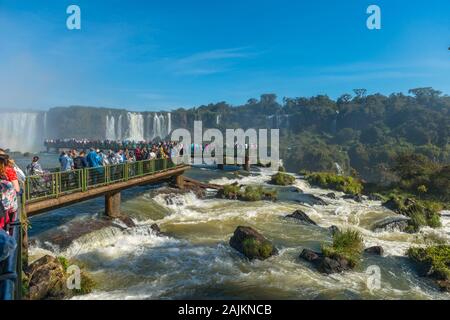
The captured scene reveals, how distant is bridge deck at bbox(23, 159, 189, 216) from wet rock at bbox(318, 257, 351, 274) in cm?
864

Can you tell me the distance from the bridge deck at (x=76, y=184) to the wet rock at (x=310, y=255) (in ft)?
26.3

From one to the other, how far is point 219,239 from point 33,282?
7.43 metres

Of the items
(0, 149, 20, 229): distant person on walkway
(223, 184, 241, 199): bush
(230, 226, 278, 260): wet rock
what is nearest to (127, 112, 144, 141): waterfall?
(223, 184, 241, 199): bush

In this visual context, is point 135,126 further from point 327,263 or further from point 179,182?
point 327,263

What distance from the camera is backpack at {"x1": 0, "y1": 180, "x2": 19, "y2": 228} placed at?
493 cm

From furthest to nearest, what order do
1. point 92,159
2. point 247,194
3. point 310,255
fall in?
point 247,194 < point 92,159 < point 310,255

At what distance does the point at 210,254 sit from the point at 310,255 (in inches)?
132

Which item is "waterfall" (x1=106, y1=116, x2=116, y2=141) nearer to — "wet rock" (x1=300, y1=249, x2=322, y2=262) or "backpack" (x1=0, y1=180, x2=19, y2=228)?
"wet rock" (x1=300, y1=249, x2=322, y2=262)

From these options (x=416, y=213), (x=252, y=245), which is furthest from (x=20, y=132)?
(x=252, y=245)

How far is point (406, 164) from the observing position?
117ft

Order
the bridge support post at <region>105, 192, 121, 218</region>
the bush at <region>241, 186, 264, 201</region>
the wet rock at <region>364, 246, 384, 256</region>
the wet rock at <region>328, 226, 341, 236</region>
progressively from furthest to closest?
the bush at <region>241, 186, 264, 201</region>, the bridge support post at <region>105, 192, 121, 218</region>, the wet rock at <region>328, 226, 341, 236</region>, the wet rock at <region>364, 246, 384, 256</region>

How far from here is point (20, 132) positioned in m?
89.5

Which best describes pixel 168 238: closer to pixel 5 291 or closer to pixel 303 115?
pixel 5 291
